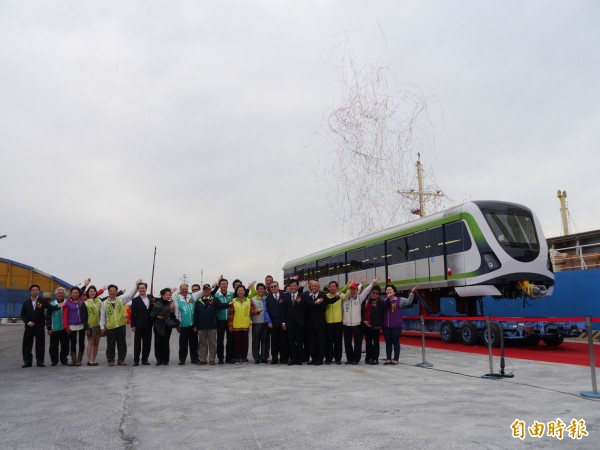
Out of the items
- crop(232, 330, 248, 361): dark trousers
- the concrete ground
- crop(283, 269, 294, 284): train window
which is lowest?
the concrete ground

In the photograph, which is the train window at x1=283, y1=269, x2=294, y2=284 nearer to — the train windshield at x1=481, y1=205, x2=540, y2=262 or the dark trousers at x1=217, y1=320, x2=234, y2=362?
the train windshield at x1=481, y1=205, x2=540, y2=262

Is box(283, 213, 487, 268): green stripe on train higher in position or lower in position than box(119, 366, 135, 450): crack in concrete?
higher

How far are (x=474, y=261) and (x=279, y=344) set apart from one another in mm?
6304

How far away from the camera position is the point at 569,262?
2070 centimetres

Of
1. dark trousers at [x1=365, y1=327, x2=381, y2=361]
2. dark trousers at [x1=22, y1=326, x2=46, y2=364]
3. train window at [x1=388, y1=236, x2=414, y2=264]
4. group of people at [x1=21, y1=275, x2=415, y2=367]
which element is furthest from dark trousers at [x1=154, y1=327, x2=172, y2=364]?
train window at [x1=388, y1=236, x2=414, y2=264]

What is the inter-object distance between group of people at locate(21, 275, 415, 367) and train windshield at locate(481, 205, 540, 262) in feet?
15.9

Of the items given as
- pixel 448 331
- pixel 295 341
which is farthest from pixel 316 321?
pixel 448 331

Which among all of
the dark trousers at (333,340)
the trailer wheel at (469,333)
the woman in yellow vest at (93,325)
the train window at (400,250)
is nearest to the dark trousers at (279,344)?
the dark trousers at (333,340)

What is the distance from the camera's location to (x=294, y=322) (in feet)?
37.1

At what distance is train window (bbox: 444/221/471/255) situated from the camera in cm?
1471

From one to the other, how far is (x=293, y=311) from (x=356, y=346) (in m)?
1.59

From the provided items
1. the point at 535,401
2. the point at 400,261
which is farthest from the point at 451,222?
the point at 535,401

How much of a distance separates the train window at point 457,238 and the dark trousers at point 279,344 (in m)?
6.29

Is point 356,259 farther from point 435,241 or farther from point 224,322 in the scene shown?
point 224,322
